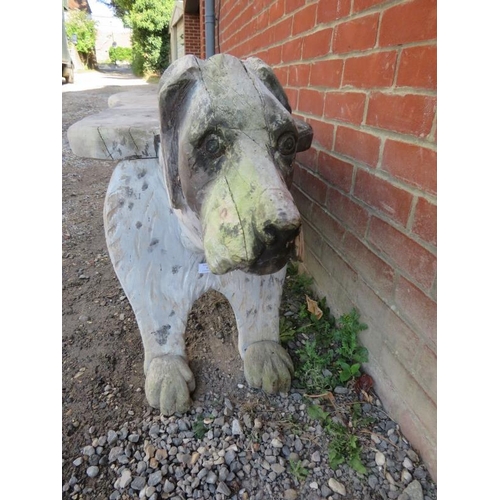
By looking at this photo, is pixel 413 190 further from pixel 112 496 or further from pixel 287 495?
pixel 112 496

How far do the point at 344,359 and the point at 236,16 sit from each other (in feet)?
13.2

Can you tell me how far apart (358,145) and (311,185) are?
61 centimetres

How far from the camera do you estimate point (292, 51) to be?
98.7 inches

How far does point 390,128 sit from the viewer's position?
1529 millimetres

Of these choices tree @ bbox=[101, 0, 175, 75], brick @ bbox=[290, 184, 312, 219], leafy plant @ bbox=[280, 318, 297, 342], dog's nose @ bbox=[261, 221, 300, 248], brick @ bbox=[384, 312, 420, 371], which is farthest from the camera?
tree @ bbox=[101, 0, 175, 75]

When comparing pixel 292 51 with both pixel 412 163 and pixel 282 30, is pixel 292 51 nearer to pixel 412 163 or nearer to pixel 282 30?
pixel 282 30

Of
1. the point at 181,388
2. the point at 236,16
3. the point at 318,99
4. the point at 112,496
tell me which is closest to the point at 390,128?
the point at 318,99

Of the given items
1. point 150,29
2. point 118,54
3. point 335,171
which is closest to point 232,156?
point 335,171

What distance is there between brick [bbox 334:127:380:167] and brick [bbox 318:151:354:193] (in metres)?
0.06

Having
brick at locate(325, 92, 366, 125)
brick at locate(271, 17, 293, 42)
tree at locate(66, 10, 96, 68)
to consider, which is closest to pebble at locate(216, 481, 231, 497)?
brick at locate(325, 92, 366, 125)

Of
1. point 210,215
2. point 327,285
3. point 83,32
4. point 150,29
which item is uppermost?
point 83,32

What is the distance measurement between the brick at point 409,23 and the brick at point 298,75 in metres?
0.83

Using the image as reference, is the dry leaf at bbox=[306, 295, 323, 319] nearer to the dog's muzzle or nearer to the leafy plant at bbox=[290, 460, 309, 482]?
the leafy plant at bbox=[290, 460, 309, 482]

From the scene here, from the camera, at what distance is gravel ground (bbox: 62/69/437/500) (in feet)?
4.47
